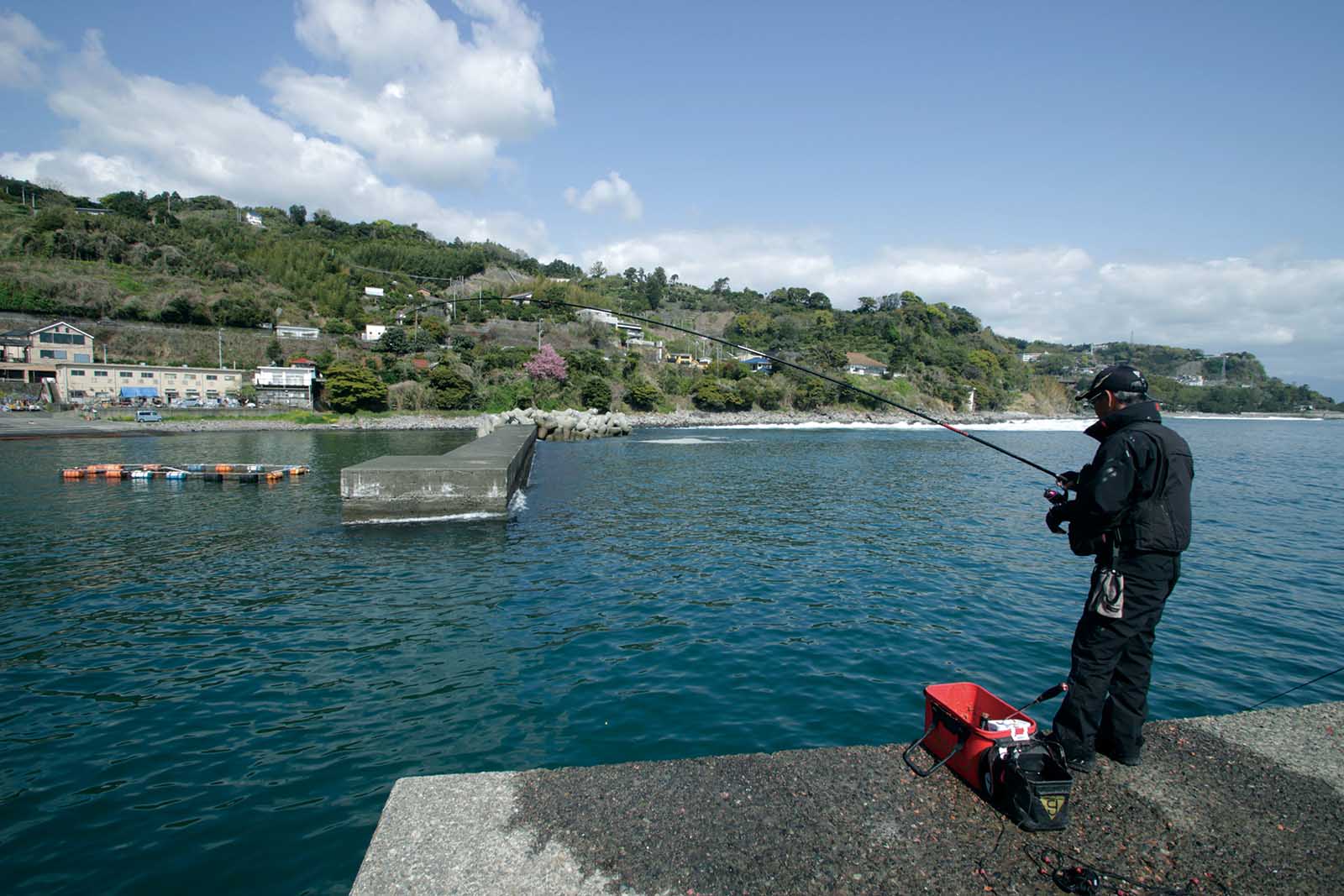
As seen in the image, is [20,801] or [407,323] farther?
[407,323]

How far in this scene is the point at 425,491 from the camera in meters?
15.6

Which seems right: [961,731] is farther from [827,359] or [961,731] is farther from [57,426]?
[827,359]

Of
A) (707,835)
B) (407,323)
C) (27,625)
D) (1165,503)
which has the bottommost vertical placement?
(27,625)

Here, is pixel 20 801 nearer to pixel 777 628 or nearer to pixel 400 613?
pixel 400 613

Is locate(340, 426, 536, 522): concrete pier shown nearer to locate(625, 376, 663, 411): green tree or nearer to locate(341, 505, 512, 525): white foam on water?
locate(341, 505, 512, 525): white foam on water

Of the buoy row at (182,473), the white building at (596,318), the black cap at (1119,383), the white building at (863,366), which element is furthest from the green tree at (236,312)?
the black cap at (1119,383)

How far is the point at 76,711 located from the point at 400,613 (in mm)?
3381

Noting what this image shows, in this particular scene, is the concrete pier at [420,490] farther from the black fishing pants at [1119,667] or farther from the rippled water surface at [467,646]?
the black fishing pants at [1119,667]

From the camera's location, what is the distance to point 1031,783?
3234 millimetres

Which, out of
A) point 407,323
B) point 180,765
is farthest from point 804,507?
point 407,323

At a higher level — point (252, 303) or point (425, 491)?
point (252, 303)

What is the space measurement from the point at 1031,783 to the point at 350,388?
206ft

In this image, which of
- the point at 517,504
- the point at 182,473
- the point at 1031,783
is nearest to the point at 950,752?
the point at 1031,783

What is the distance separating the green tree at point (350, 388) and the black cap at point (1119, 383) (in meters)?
61.9
